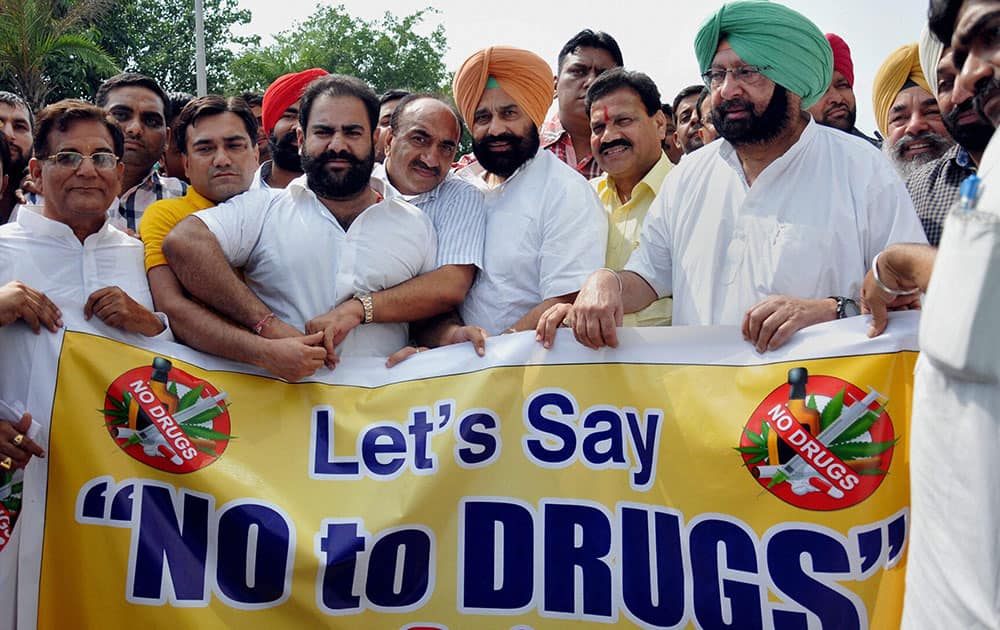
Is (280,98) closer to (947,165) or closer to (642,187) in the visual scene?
(642,187)

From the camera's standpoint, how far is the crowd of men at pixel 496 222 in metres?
3.09

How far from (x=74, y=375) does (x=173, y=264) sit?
0.51 meters

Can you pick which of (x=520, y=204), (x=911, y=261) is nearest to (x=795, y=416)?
(x=911, y=261)

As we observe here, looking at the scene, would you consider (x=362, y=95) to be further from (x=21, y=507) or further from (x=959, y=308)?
(x=959, y=308)

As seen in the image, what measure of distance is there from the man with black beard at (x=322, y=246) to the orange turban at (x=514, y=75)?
0.54 m

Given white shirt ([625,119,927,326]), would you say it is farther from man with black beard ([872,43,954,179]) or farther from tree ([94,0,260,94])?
tree ([94,0,260,94])

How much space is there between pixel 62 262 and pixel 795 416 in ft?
7.98

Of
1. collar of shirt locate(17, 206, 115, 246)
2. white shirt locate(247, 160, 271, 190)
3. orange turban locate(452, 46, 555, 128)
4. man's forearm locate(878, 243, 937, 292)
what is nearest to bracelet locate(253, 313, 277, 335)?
collar of shirt locate(17, 206, 115, 246)

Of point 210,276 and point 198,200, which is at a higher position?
point 198,200

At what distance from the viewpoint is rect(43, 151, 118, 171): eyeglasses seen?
343 centimetres

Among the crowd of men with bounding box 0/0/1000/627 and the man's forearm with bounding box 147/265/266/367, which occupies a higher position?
the crowd of men with bounding box 0/0/1000/627

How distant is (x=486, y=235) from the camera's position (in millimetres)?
3869

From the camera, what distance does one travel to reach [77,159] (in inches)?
135

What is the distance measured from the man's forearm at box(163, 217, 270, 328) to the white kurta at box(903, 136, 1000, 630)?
2.24 metres
